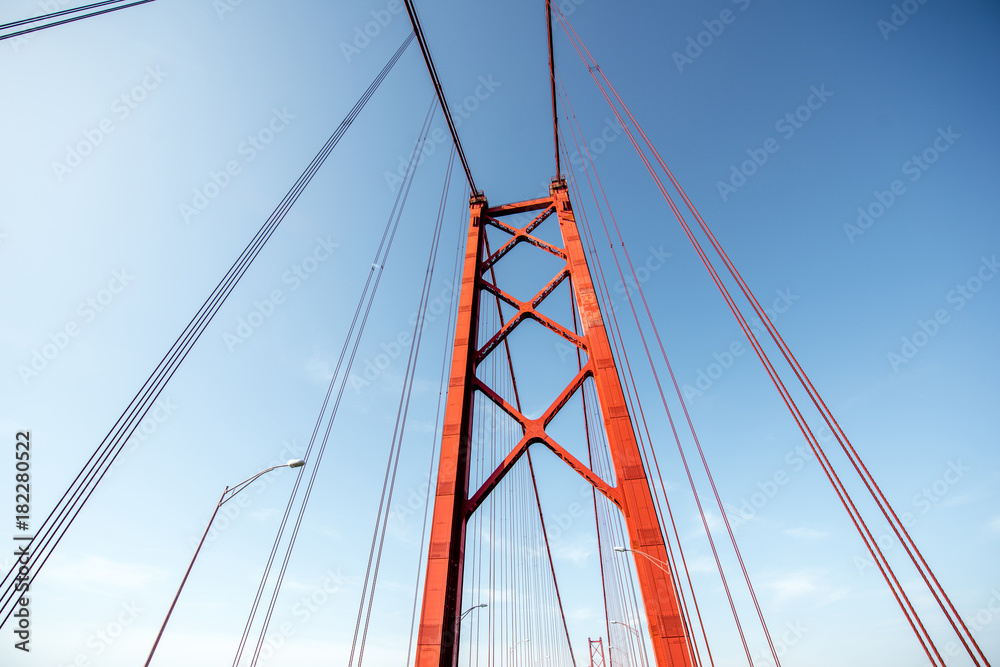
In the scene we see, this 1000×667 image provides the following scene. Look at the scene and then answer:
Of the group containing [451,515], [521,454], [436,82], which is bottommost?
[451,515]

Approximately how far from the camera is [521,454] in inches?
387

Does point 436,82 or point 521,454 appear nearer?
point 521,454

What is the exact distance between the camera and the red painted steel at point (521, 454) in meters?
6.81

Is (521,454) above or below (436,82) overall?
below

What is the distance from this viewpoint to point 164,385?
6.93 m

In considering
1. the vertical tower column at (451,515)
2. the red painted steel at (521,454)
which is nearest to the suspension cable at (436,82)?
the red painted steel at (521,454)

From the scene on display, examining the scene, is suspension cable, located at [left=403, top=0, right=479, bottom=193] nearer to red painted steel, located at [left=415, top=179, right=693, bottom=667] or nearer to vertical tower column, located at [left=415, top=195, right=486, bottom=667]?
Answer: red painted steel, located at [left=415, top=179, right=693, bottom=667]

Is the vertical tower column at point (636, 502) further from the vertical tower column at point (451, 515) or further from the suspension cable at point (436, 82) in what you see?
the suspension cable at point (436, 82)

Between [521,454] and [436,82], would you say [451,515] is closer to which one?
[521,454]

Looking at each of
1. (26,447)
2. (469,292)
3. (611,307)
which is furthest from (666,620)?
(26,447)

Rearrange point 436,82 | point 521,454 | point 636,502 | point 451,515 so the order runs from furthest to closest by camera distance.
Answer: point 436,82 → point 521,454 → point 451,515 → point 636,502

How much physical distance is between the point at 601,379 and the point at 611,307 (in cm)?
327

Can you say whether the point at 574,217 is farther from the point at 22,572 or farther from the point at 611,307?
the point at 22,572

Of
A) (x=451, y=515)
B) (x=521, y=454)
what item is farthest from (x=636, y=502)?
(x=451, y=515)
